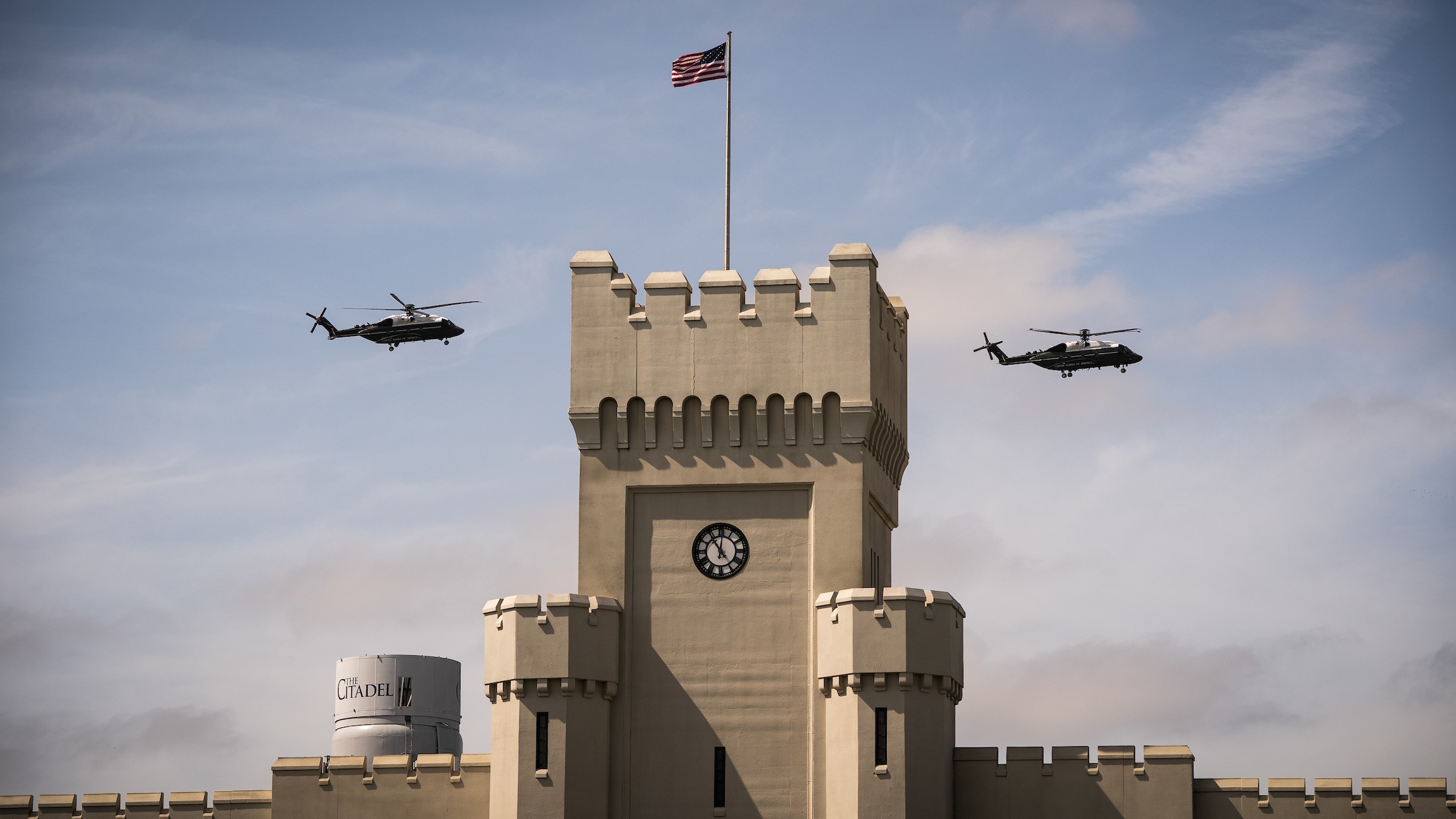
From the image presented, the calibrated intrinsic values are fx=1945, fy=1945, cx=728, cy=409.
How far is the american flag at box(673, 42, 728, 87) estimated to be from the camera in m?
45.5

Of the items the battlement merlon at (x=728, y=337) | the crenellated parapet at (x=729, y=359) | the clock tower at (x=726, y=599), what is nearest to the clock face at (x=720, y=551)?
the clock tower at (x=726, y=599)

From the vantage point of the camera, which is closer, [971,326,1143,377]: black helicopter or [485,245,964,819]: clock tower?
[485,245,964,819]: clock tower

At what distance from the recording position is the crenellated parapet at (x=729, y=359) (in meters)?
41.4

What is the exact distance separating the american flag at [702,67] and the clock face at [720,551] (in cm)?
1094

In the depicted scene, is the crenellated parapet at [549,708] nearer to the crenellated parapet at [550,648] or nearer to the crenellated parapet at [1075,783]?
the crenellated parapet at [550,648]

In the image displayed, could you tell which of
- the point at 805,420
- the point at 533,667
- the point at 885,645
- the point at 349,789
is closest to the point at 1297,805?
the point at 885,645

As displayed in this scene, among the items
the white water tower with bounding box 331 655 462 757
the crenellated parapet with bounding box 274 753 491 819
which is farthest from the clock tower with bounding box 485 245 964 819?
the white water tower with bounding box 331 655 462 757

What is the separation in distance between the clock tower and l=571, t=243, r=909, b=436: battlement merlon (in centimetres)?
4

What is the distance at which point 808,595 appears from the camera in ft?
134

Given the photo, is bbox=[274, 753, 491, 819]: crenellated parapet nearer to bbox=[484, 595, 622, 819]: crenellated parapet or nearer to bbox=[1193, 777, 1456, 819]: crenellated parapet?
bbox=[484, 595, 622, 819]: crenellated parapet

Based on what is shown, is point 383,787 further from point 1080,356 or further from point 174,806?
point 1080,356

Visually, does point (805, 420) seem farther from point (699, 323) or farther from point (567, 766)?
point (567, 766)

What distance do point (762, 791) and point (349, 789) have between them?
29.6ft

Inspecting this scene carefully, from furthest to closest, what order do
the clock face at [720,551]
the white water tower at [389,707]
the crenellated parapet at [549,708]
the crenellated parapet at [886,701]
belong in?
the white water tower at [389,707]
the clock face at [720,551]
the crenellated parapet at [549,708]
the crenellated parapet at [886,701]
